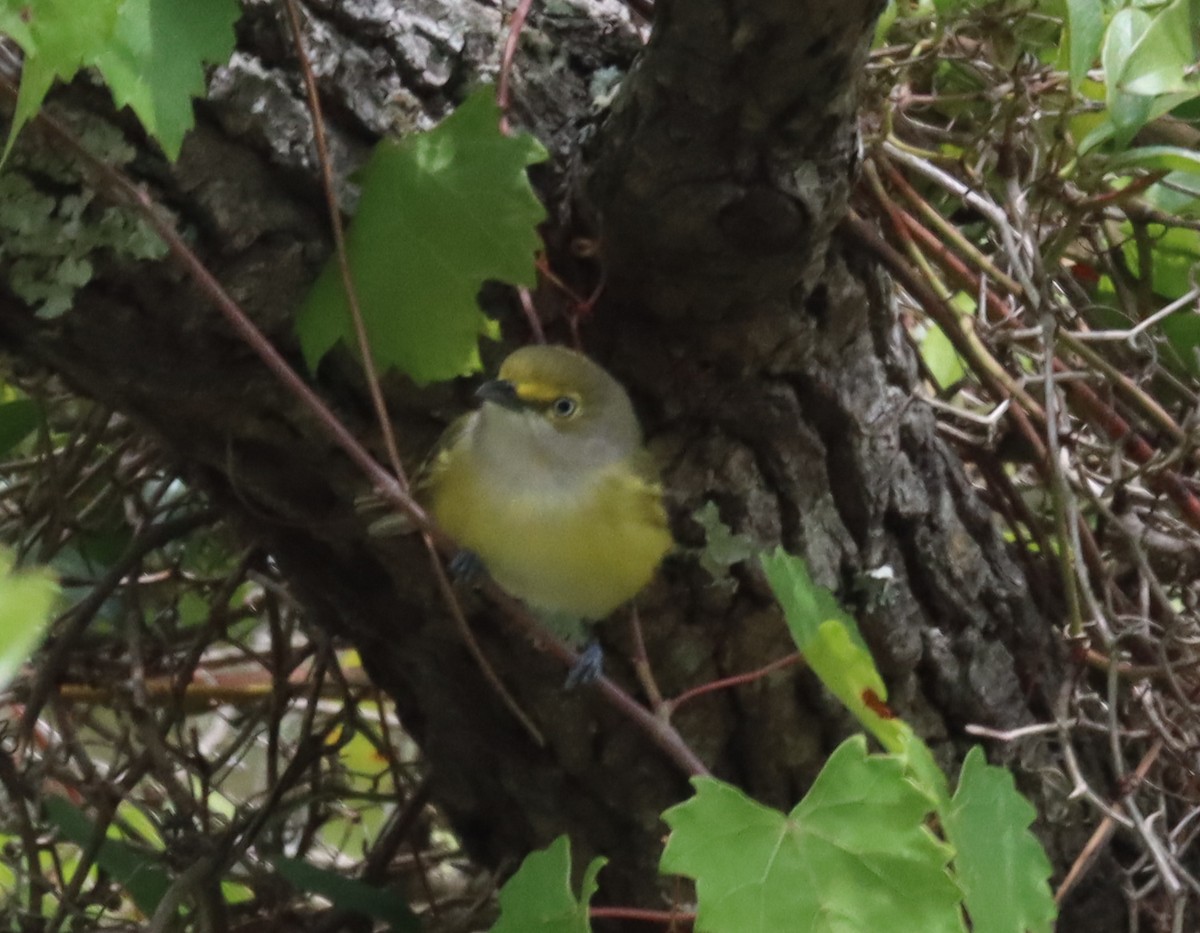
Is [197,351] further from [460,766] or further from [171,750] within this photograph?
[171,750]

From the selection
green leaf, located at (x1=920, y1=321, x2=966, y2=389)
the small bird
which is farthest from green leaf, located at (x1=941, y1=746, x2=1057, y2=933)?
green leaf, located at (x1=920, y1=321, x2=966, y2=389)

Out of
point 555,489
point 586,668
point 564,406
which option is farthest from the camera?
point 555,489

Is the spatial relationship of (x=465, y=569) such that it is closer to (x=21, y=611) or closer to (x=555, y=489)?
(x=555, y=489)

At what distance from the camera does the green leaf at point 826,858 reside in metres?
0.84

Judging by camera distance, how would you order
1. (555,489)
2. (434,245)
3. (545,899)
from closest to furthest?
(545,899), (434,245), (555,489)

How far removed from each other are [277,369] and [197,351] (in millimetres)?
207

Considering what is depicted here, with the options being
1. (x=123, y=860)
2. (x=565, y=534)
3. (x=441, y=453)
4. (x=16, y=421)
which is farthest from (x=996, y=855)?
(x=16, y=421)

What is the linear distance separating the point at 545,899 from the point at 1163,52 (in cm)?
106

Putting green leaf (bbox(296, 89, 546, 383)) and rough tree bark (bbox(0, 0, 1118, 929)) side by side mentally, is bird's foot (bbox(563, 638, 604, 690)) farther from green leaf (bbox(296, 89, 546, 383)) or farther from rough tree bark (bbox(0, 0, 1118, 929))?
green leaf (bbox(296, 89, 546, 383))

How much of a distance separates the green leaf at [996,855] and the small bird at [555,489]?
1.40ft

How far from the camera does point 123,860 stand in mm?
1546

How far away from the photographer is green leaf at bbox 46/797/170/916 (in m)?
1.52

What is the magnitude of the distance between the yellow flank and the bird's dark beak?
0.36 ft

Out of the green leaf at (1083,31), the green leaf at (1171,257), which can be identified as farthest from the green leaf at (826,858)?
the green leaf at (1171,257)
